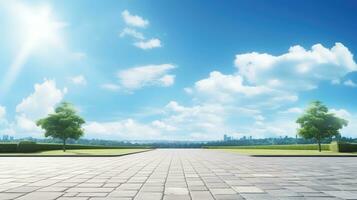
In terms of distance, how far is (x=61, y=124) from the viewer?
5244 centimetres

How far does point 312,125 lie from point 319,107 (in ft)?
11.4

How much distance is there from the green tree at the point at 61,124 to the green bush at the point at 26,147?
375cm

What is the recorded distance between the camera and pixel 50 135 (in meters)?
52.5

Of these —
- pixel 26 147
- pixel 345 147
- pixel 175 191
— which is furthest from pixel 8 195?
pixel 345 147

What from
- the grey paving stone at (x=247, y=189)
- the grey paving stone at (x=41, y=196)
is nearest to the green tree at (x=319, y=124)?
the grey paving stone at (x=247, y=189)

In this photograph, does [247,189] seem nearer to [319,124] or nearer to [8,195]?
[8,195]

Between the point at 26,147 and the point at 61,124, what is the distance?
634 cm

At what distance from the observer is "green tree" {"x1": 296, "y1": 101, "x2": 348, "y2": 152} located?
53.9 m

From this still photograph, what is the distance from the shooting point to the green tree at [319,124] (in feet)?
177

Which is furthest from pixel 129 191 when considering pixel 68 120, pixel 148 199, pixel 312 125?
pixel 312 125

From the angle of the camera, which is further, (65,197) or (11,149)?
(11,149)

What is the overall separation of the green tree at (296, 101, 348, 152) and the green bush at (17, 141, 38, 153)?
1577 inches

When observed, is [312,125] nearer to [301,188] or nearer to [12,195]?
[301,188]

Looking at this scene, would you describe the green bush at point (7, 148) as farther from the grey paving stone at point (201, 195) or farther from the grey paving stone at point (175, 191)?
the grey paving stone at point (201, 195)
